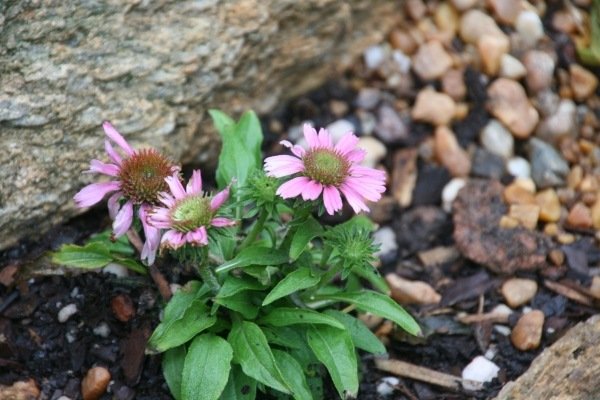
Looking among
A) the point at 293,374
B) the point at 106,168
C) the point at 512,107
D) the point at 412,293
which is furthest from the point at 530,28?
the point at 106,168

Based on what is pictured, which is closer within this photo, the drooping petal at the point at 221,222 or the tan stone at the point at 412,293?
the drooping petal at the point at 221,222

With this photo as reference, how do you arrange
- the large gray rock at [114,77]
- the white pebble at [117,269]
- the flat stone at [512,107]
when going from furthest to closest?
the flat stone at [512,107]
the white pebble at [117,269]
the large gray rock at [114,77]

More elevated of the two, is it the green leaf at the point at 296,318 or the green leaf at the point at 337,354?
the green leaf at the point at 296,318

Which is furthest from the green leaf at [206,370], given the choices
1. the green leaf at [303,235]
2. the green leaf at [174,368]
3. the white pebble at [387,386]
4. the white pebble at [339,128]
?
the white pebble at [339,128]

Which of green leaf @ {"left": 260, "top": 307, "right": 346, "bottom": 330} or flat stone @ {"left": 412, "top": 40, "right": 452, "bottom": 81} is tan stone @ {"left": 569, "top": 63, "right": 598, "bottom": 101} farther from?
green leaf @ {"left": 260, "top": 307, "right": 346, "bottom": 330}

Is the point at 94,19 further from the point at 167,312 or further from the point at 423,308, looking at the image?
the point at 423,308

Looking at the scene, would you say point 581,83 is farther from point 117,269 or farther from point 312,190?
point 117,269

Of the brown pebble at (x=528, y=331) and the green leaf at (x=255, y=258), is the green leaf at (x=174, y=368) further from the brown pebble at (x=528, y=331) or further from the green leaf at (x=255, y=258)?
the brown pebble at (x=528, y=331)

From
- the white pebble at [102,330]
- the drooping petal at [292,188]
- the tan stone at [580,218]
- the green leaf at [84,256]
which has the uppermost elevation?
the drooping petal at [292,188]
